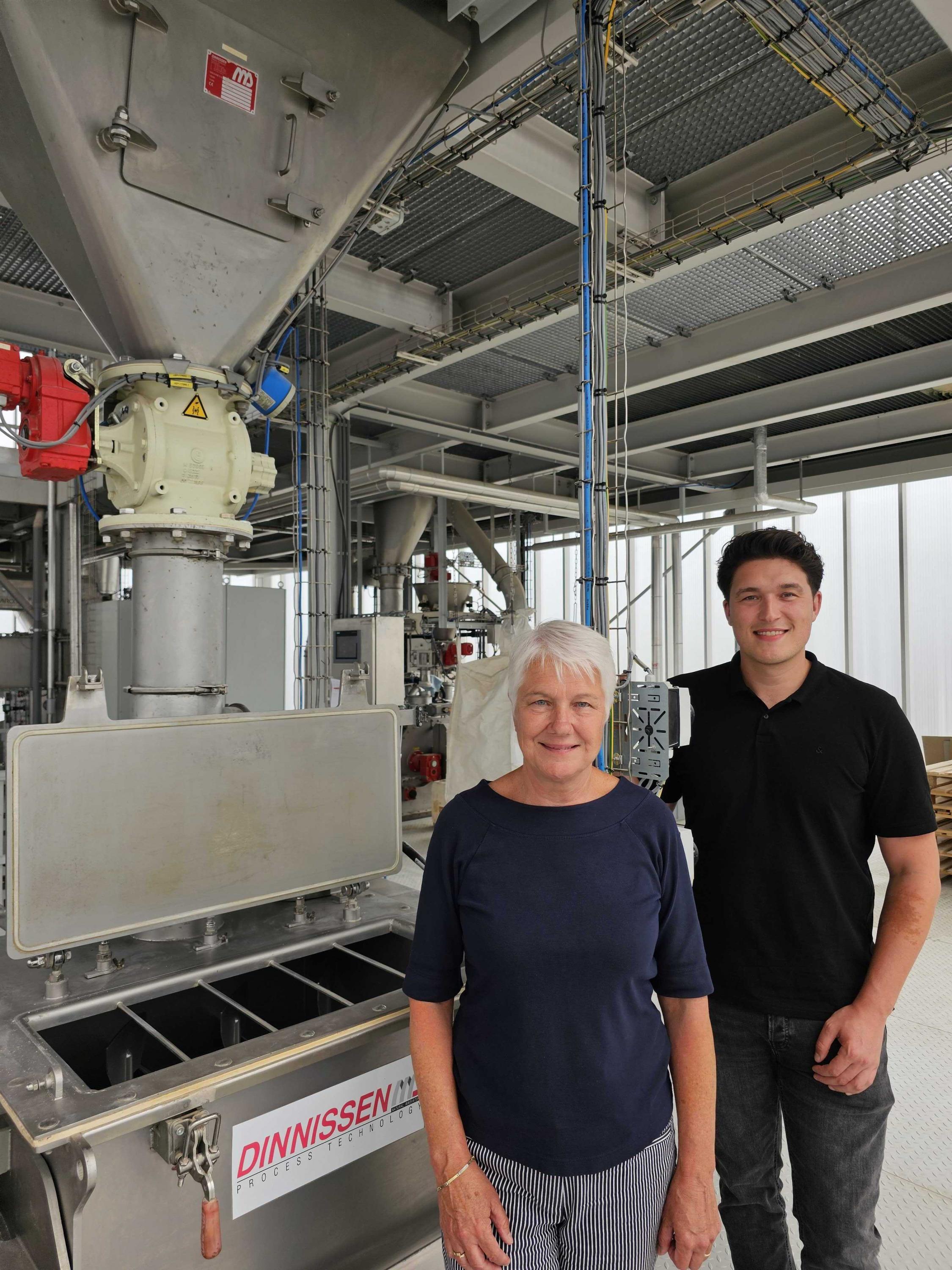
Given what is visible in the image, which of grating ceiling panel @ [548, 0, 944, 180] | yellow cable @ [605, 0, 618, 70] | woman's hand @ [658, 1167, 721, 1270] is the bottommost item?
woman's hand @ [658, 1167, 721, 1270]

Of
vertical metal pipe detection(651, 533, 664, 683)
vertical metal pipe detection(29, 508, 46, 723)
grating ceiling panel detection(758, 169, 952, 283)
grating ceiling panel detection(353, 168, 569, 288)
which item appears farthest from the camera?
vertical metal pipe detection(651, 533, 664, 683)

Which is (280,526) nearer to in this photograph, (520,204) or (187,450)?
(520,204)

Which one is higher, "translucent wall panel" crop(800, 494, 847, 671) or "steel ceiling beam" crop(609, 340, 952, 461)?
"steel ceiling beam" crop(609, 340, 952, 461)

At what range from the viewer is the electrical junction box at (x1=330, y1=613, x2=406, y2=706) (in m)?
3.90

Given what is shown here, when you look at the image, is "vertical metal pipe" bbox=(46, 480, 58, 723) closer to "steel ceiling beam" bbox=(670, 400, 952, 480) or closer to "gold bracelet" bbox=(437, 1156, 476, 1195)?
"gold bracelet" bbox=(437, 1156, 476, 1195)

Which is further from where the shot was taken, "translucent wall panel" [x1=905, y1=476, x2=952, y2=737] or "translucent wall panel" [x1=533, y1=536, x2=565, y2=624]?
"translucent wall panel" [x1=533, y1=536, x2=565, y2=624]

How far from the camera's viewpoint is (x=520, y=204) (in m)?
2.82

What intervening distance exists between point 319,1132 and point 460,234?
9.56 ft

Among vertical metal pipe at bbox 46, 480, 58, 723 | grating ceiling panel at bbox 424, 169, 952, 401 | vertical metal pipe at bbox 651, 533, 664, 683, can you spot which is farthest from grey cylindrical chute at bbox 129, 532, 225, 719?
vertical metal pipe at bbox 651, 533, 664, 683

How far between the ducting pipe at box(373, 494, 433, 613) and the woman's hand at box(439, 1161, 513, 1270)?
5.07 metres

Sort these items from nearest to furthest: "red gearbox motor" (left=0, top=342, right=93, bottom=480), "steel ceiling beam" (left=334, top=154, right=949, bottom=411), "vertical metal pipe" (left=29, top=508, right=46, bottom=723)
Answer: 1. "red gearbox motor" (left=0, top=342, right=93, bottom=480)
2. "steel ceiling beam" (left=334, top=154, right=949, bottom=411)
3. "vertical metal pipe" (left=29, top=508, right=46, bottom=723)

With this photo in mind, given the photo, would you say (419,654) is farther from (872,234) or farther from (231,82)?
(231,82)

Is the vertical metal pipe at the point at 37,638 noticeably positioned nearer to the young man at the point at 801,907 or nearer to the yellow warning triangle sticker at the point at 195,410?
the yellow warning triangle sticker at the point at 195,410

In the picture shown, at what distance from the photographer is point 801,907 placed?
1.15m
